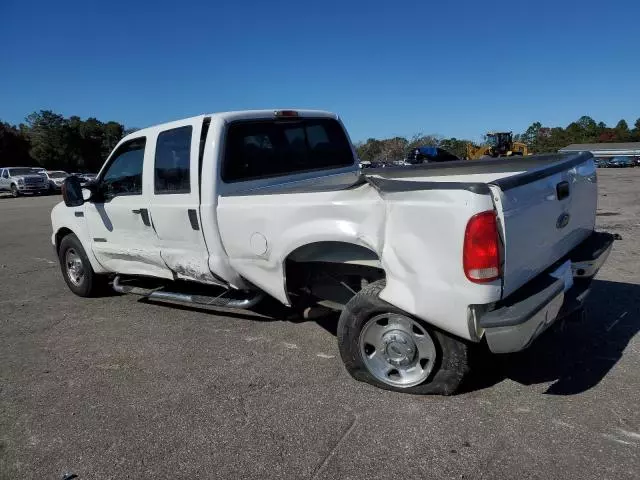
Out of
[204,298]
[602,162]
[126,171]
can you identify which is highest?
[126,171]

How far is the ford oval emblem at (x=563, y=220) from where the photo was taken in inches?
138

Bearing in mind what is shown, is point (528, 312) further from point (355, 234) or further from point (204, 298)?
point (204, 298)

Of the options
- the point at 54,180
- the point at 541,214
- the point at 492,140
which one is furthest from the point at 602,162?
the point at 541,214

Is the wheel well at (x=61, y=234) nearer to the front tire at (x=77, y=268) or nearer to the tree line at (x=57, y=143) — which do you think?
the front tire at (x=77, y=268)

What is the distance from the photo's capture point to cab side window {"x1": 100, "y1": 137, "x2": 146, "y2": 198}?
17.0ft

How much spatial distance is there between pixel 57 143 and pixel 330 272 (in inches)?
2639

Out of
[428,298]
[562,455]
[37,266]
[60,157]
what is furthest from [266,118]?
[60,157]

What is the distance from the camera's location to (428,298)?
3.05m

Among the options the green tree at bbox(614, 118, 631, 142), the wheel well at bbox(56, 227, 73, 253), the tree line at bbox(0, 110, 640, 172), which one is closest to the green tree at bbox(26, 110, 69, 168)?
the tree line at bbox(0, 110, 640, 172)

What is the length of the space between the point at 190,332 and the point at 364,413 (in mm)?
2292

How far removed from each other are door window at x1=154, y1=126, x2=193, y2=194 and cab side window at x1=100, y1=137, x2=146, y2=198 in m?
0.32

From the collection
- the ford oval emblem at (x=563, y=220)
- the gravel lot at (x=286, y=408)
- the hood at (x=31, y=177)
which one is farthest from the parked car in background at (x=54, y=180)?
the ford oval emblem at (x=563, y=220)

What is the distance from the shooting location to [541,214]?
3.23m

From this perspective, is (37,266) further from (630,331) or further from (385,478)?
(630,331)
